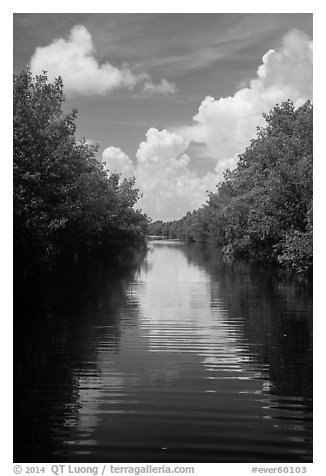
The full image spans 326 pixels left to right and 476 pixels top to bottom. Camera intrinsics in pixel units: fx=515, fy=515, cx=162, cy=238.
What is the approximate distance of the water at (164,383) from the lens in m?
8.64

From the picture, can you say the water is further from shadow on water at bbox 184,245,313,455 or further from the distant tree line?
the distant tree line

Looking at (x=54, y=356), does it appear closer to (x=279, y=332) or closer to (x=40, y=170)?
(x=279, y=332)

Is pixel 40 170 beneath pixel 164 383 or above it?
above

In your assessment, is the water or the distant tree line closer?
the water

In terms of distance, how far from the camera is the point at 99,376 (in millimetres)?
12430

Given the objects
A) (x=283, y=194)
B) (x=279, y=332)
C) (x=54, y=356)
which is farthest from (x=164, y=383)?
(x=283, y=194)

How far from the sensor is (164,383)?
11.9 meters

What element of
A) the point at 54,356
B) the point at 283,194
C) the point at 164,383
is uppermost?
the point at 283,194

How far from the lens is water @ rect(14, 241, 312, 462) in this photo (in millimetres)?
8641

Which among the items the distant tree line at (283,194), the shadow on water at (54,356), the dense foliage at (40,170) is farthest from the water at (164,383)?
the distant tree line at (283,194)

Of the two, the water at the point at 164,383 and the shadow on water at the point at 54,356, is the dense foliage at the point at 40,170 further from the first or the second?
the water at the point at 164,383

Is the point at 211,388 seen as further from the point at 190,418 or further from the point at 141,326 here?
the point at 141,326

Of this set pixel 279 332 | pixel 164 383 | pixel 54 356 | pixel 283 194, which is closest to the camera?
pixel 164 383

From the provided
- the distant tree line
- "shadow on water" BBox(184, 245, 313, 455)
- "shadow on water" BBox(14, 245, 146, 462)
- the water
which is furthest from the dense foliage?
the distant tree line
